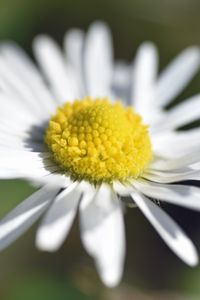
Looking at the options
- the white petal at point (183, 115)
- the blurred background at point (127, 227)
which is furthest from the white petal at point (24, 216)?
the white petal at point (183, 115)

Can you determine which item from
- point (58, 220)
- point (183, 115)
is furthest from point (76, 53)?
point (58, 220)

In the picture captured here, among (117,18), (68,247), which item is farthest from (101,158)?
(117,18)

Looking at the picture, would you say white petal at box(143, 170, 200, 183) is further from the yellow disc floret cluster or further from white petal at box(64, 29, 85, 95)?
white petal at box(64, 29, 85, 95)

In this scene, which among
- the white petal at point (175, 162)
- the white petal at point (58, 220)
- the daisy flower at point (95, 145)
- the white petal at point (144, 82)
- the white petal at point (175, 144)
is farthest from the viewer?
the white petal at point (144, 82)

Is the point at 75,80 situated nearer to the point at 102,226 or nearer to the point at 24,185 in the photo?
the point at 24,185

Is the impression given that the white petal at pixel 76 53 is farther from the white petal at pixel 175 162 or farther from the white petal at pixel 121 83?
the white petal at pixel 175 162

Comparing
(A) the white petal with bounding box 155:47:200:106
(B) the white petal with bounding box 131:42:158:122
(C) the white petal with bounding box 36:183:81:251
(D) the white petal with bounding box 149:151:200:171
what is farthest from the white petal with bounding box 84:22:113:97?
(C) the white petal with bounding box 36:183:81:251
